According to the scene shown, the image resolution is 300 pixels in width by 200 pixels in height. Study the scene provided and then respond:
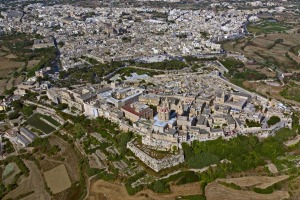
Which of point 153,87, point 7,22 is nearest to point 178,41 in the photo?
point 153,87

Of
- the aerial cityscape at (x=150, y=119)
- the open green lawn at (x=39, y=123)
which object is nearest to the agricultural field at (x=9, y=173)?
the aerial cityscape at (x=150, y=119)

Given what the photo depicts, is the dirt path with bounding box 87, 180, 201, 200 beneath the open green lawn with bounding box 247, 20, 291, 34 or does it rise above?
above

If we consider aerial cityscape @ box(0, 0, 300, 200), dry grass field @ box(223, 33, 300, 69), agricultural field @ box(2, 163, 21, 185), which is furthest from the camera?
dry grass field @ box(223, 33, 300, 69)

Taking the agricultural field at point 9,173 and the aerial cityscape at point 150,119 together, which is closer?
the aerial cityscape at point 150,119

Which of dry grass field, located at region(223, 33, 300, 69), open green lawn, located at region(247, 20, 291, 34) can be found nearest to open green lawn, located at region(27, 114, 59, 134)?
dry grass field, located at region(223, 33, 300, 69)

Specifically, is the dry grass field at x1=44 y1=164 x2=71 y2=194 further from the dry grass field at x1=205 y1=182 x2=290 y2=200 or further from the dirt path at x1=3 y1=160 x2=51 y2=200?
the dry grass field at x1=205 y1=182 x2=290 y2=200

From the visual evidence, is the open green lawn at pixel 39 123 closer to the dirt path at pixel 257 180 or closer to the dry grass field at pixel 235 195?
the dry grass field at pixel 235 195
